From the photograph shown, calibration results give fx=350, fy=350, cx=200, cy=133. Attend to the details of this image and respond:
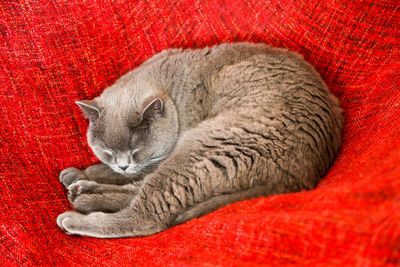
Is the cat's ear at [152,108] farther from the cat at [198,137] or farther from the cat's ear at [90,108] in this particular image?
the cat's ear at [90,108]

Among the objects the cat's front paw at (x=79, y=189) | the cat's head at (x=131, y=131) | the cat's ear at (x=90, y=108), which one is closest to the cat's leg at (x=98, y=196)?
the cat's front paw at (x=79, y=189)

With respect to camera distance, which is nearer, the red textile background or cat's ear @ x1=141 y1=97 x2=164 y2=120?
the red textile background

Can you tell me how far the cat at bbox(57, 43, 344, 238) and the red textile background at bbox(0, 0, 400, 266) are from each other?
3.1 inches

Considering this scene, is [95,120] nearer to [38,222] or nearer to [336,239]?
[38,222]

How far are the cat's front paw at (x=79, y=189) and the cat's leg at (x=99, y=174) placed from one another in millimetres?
87

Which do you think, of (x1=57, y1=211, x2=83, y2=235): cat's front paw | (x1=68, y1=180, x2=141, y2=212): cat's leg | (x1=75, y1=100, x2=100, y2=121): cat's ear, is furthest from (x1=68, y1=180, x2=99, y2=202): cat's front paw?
(x1=75, y1=100, x2=100, y2=121): cat's ear

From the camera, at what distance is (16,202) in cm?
128

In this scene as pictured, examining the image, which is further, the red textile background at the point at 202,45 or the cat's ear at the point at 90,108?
the cat's ear at the point at 90,108

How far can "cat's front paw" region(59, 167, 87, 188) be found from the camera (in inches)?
60.0

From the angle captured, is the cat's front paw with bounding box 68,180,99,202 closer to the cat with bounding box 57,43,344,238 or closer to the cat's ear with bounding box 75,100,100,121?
the cat with bounding box 57,43,344,238

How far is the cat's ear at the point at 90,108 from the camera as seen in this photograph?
58.1 inches

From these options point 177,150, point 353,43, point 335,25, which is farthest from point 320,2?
point 177,150

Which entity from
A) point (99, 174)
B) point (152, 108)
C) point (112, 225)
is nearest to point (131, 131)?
point (152, 108)

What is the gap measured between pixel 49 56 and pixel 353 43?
1.38 metres
